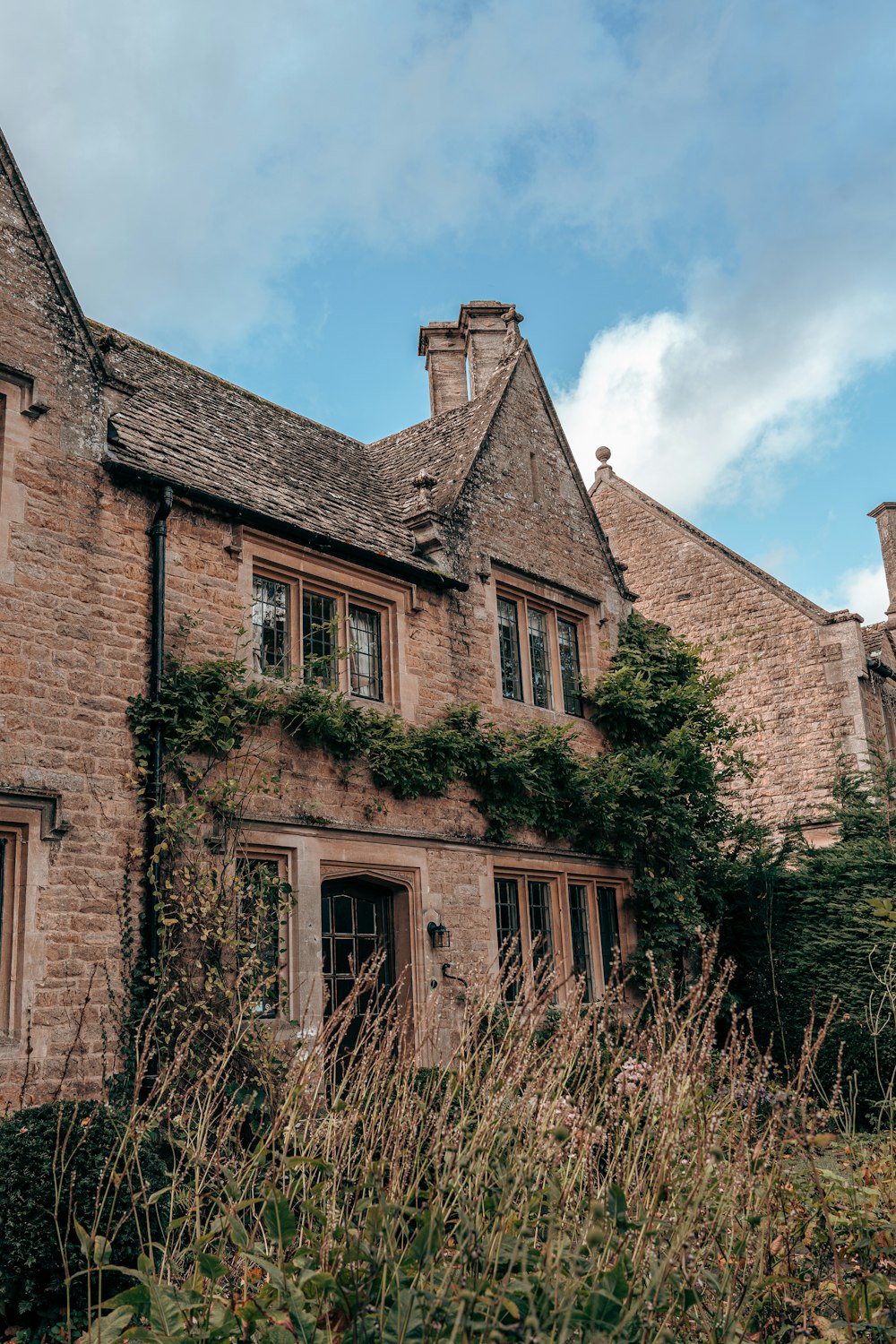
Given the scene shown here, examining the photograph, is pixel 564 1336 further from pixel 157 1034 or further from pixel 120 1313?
pixel 157 1034

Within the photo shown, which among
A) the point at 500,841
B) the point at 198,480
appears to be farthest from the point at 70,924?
the point at 500,841

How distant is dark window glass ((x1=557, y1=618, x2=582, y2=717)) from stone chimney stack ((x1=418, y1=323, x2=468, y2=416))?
517 cm

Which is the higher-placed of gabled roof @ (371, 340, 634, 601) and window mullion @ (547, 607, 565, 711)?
gabled roof @ (371, 340, 634, 601)

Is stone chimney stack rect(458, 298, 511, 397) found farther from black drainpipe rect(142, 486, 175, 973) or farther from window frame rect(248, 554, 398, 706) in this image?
black drainpipe rect(142, 486, 175, 973)

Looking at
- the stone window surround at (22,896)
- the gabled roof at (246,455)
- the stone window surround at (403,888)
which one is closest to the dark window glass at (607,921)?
the stone window surround at (403,888)

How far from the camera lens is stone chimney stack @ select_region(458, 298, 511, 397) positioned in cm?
1722

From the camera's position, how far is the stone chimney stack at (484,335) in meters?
17.2

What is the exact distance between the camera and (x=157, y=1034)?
8562 millimetres

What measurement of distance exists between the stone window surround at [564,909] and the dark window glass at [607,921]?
5 cm

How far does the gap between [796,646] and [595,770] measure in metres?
7.90

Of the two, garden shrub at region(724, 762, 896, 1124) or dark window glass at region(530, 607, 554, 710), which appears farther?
dark window glass at region(530, 607, 554, 710)

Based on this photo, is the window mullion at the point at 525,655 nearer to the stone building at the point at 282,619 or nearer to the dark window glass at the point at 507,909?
the stone building at the point at 282,619

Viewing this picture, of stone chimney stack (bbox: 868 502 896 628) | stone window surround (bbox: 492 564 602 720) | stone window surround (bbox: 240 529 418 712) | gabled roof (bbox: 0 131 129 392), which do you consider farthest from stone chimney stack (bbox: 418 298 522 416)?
stone chimney stack (bbox: 868 502 896 628)

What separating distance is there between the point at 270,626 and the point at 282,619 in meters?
0.20
